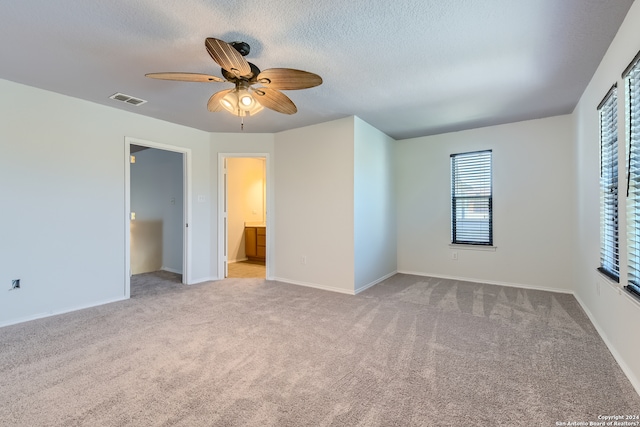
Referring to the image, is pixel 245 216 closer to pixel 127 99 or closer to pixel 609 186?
pixel 127 99

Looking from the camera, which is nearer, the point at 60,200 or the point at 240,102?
the point at 240,102

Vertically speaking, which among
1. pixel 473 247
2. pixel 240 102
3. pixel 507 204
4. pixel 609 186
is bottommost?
pixel 473 247

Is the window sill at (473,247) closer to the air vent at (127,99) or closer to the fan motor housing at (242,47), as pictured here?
the fan motor housing at (242,47)

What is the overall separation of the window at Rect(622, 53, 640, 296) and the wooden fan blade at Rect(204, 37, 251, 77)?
2459 mm

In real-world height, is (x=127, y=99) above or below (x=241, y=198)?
above

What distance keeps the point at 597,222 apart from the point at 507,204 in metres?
1.63

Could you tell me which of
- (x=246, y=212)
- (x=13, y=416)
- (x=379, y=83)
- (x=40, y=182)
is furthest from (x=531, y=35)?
(x=246, y=212)

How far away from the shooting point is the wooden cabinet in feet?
21.0

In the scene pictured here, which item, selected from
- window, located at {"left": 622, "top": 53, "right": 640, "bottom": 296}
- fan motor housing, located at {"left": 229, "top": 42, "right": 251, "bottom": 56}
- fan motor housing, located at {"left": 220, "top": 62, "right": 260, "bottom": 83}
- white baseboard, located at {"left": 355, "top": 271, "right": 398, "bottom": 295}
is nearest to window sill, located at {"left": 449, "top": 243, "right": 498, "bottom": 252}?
white baseboard, located at {"left": 355, "top": 271, "right": 398, "bottom": 295}

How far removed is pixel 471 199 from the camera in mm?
4672

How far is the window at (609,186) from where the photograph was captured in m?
2.32

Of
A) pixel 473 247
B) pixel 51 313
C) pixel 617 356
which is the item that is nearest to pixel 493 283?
pixel 473 247

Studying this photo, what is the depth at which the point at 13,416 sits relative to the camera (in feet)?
5.21

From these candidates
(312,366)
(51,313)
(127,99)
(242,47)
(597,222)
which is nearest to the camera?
→ (312,366)
